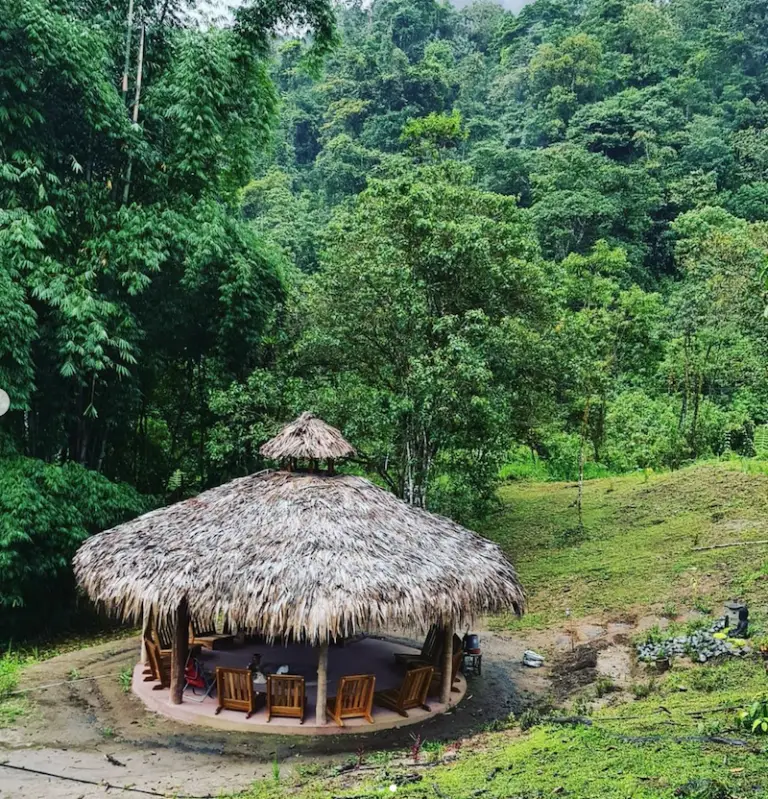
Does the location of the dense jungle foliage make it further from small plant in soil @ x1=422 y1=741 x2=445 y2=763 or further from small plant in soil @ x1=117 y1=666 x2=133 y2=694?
small plant in soil @ x1=422 y1=741 x2=445 y2=763

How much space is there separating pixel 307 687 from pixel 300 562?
2117 millimetres

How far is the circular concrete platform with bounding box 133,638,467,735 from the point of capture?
29.4 ft

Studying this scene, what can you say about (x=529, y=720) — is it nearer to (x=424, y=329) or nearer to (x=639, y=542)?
(x=424, y=329)

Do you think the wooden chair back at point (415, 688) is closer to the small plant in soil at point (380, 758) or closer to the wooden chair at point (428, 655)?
the wooden chair at point (428, 655)

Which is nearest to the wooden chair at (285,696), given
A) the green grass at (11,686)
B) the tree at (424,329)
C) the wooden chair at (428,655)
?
the wooden chair at (428,655)

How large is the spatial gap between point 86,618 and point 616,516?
1244cm

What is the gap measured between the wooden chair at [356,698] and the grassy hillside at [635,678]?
3.78ft

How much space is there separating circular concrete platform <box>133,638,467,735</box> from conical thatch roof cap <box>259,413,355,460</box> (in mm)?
2997

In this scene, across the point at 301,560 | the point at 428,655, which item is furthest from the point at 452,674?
the point at 301,560

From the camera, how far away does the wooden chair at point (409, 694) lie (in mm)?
9406

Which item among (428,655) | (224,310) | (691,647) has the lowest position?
(428,655)

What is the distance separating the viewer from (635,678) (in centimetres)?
1037

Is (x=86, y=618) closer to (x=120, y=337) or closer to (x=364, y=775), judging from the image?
(x=120, y=337)

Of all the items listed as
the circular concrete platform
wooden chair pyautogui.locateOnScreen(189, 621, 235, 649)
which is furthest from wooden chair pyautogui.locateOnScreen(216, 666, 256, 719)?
wooden chair pyautogui.locateOnScreen(189, 621, 235, 649)
